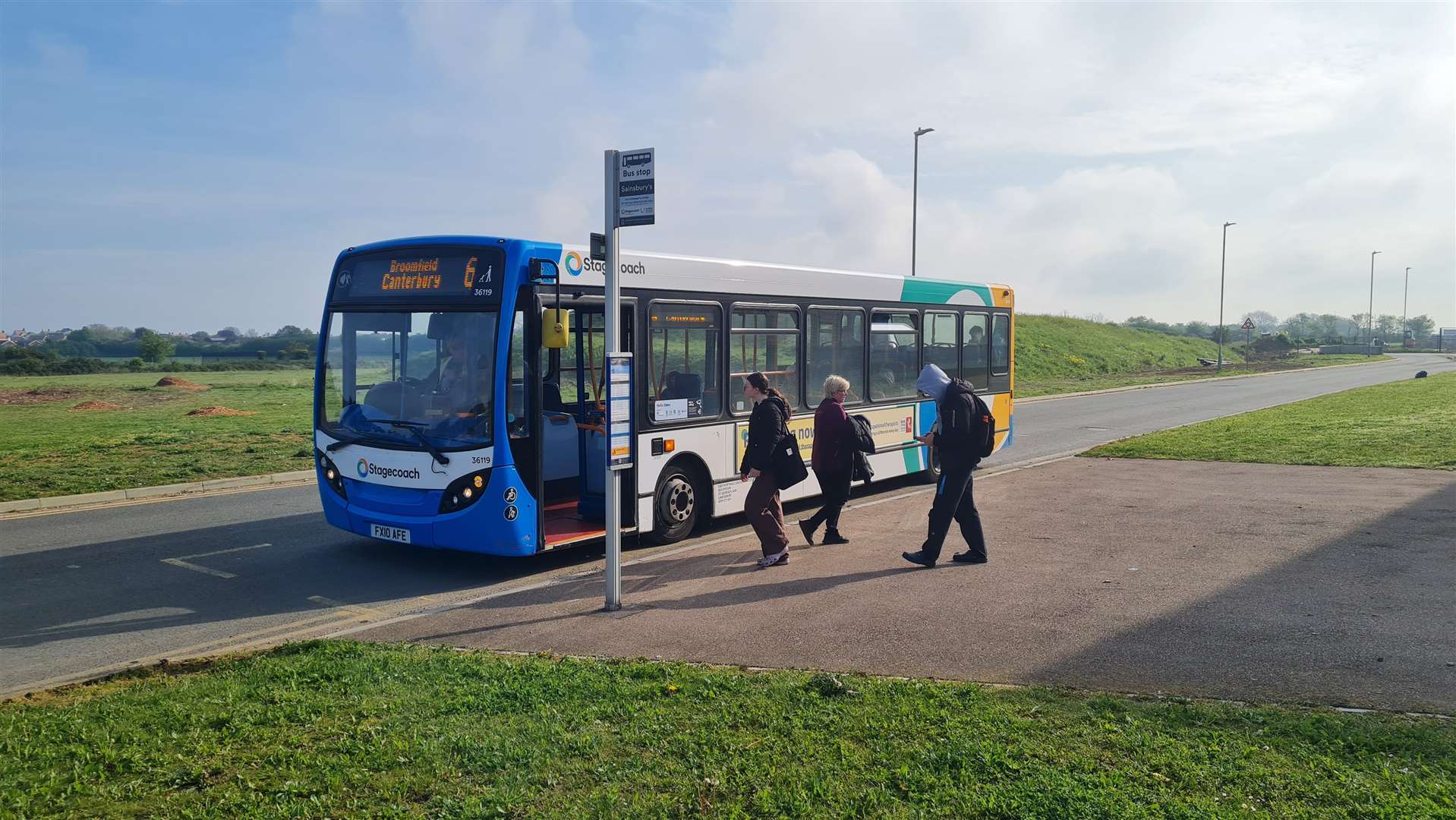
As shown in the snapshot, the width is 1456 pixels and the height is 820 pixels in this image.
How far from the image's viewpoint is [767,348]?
11461 mm

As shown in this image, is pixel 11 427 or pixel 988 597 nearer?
pixel 988 597

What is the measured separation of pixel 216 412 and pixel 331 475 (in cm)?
2034

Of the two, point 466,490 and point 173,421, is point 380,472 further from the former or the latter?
A: point 173,421

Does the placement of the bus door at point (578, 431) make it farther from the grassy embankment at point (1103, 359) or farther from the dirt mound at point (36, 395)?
the grassy embankment at point (1103, 359)

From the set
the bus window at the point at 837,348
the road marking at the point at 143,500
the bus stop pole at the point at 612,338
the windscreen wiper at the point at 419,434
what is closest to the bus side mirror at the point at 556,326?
the bus stop pole at the point at 612,338

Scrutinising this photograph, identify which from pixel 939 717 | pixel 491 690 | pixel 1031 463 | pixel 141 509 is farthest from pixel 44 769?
pixel 1031 463

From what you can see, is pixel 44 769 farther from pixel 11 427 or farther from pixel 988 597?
pixel 11 427

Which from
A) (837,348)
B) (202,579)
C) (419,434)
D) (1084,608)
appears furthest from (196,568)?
(1084,608)

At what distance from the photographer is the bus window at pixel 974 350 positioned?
15.4 m

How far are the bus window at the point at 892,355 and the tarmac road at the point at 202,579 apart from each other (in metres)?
1.41

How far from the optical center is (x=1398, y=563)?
8.82 meters

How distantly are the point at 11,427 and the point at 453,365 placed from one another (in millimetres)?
19708

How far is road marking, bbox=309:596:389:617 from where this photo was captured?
788 centimetres

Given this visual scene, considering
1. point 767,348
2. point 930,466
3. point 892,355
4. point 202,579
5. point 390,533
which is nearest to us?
point 202,579
